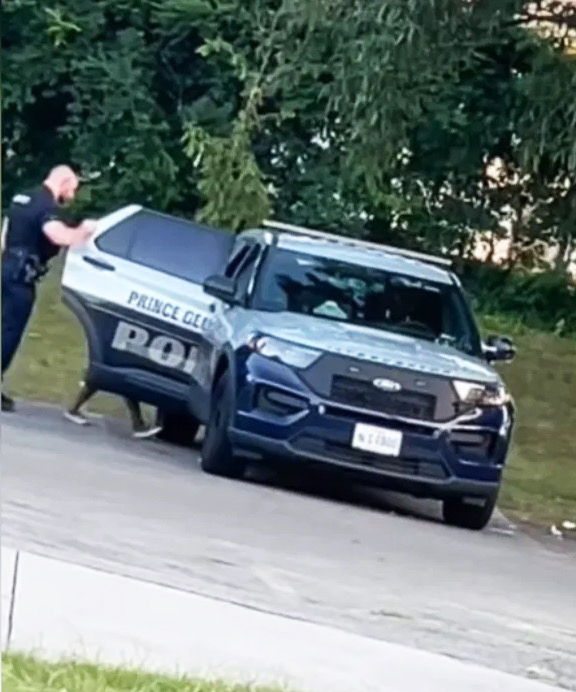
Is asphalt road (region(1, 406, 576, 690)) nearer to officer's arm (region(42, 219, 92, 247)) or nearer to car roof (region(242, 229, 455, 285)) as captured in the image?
officer's arm (region(42, 219, 92, 247))

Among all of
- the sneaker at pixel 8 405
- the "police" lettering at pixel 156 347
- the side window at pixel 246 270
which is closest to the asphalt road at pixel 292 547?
the sneaker at pixel 8 405

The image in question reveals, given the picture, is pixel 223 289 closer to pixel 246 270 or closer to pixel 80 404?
pixel 246 270

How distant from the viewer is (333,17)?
9.59 metres

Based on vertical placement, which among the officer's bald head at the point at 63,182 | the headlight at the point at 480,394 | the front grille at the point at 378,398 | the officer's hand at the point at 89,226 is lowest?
the front grille at the point at 378,398

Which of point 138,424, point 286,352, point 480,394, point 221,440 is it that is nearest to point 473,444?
point 480,394

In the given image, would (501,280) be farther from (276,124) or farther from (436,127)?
(276,124)

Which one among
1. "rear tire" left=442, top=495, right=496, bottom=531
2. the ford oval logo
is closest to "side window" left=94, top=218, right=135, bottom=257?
the ford oval logo

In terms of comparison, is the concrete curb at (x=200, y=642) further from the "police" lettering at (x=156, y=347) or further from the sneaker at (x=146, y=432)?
the sneaker at (x=146, y=432)

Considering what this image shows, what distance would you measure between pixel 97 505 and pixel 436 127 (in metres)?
3.21

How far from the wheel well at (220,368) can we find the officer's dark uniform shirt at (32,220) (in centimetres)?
108

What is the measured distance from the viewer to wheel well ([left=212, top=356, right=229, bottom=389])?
896 cm

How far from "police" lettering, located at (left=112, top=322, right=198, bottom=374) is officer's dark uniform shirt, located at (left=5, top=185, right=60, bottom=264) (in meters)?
0.70

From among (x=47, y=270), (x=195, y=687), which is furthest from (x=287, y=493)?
(x=195, y=687)

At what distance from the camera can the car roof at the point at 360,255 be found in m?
9.05
